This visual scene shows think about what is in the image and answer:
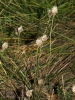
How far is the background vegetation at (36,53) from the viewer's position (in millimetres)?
1521

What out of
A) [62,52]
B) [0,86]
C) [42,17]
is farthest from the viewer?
[42,17]

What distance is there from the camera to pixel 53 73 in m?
1.64

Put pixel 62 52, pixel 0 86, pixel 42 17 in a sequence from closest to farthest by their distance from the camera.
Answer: pixel 0 86 → pixel 62 52 → pixel 42 17

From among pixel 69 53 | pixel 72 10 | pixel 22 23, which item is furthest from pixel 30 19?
pixel 69 53

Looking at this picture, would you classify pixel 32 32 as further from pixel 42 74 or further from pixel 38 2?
pixel 42 74


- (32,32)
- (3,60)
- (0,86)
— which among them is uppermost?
(32,32)

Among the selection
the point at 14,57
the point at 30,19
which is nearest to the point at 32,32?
the point at 30,19

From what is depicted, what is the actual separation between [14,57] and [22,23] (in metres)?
0.28

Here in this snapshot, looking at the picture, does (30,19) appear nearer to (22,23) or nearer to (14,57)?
(22,23)

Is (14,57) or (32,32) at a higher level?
(32,32)

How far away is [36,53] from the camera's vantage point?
5.57 ft

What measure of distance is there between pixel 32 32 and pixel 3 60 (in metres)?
→ 0.32

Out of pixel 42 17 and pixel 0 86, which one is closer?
pixel 0 86

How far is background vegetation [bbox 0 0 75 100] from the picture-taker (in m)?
1.52
